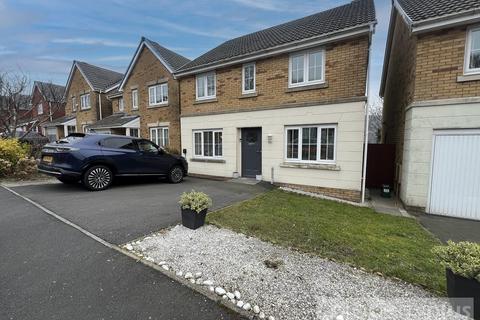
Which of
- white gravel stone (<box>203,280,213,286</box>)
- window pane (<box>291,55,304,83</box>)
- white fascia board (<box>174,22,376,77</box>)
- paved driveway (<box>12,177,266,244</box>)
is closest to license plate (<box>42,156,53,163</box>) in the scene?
paved driveway (<box>12,177,266,244</box>)

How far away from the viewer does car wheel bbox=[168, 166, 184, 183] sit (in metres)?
10.2

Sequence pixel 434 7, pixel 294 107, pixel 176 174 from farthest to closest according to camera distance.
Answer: pixel 176 174, pixel 294 107, pixel 434 7

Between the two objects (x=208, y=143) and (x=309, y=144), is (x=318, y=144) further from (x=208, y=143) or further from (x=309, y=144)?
(x=208, y=143)

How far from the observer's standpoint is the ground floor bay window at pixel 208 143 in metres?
11.8

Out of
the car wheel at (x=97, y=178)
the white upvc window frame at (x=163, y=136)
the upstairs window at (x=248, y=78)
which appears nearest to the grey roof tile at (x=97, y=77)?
the white upvc window frame at (x=163, y=136)

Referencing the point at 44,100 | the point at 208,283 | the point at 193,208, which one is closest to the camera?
the point at 208,283

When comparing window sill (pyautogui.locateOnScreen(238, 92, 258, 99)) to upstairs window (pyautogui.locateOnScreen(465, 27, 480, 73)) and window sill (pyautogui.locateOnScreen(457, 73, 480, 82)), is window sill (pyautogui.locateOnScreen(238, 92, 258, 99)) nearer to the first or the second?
window sill (pyautogui.locateOnScreen(457, 73, 480, 82))

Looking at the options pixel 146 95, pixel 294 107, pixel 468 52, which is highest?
pixel 146 95

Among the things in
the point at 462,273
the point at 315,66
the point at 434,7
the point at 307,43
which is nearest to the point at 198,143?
the point at 315,66

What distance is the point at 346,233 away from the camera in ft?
16.5

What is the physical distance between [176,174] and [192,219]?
19.5ft

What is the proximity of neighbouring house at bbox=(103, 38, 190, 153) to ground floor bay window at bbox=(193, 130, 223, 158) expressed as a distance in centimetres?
169

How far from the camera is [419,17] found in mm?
6992

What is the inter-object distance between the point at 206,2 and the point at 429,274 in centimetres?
1126
